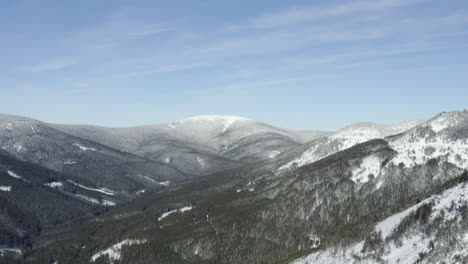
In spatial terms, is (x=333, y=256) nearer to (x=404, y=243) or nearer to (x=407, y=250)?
(x=404, y=243)

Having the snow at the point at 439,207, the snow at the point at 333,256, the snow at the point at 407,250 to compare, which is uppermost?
the snow at the point at 439,207

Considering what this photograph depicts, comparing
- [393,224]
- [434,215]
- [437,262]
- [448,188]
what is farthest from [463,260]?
[448,188]

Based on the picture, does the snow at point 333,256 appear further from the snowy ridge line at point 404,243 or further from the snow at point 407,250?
the snow at point 407,250

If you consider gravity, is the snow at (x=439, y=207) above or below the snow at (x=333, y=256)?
above

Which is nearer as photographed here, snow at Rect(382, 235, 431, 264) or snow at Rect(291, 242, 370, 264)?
snow at Rect(382, 235, 431, 264)

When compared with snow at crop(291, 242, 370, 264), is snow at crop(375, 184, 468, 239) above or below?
above

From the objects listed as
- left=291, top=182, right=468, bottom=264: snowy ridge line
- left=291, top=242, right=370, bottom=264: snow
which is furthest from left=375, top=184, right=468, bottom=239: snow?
left=291, top=242, right=370, bottom=264: snow

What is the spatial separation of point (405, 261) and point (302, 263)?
175 ft

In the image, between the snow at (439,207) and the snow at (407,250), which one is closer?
the snow at (407,250)

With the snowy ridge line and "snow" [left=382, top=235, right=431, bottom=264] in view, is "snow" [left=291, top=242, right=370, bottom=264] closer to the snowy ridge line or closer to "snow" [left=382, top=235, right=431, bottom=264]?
the snowy ridge line

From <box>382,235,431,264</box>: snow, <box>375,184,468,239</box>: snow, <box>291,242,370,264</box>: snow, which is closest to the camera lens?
<box>382,235,431,264</box>: snow

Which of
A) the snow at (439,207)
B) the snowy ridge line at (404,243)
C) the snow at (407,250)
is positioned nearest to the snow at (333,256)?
the snowy ridge line at (404,243)

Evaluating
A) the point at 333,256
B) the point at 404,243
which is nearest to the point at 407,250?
the point at 404,243

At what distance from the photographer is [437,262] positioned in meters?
130
